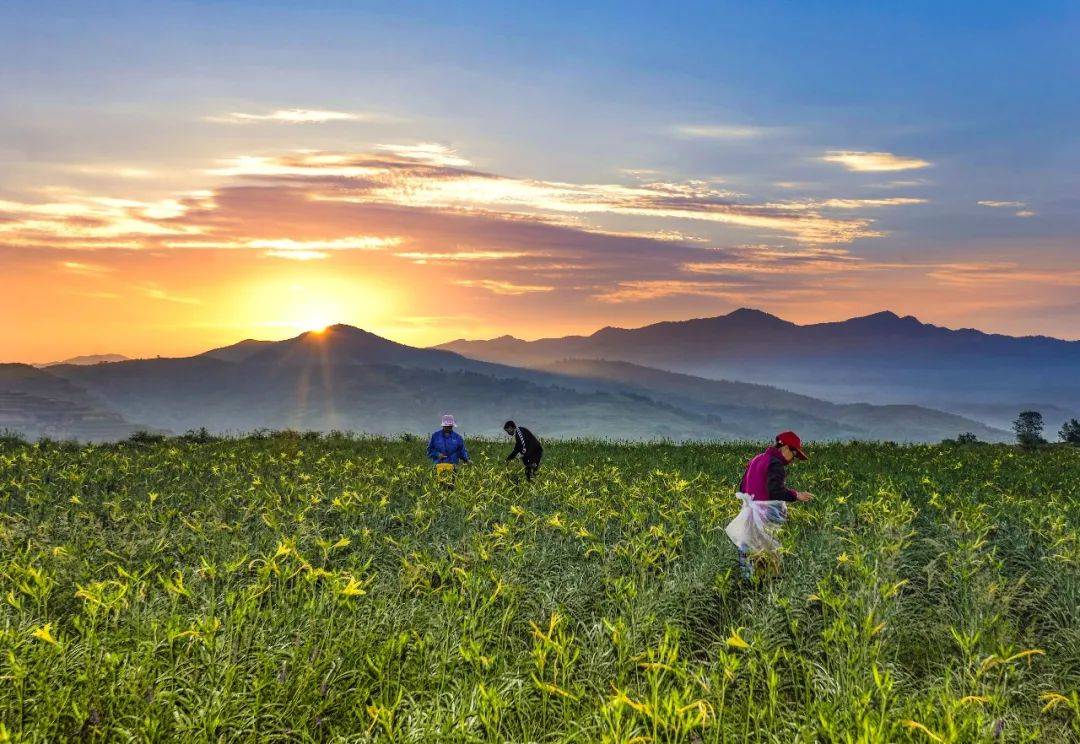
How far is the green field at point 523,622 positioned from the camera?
6.26 meters

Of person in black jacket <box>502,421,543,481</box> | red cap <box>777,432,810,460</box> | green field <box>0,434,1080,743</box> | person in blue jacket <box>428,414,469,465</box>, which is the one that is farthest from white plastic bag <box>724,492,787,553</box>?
person in black jacket <box>502,421,543,481</box>

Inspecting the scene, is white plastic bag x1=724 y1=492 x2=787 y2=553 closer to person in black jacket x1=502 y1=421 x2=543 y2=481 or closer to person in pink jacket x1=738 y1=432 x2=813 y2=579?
person in pink jacket x1=738 y1=432 x2=813 y2=579

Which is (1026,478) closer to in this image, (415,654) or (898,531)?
(898,531)

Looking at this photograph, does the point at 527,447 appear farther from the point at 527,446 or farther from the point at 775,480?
the point at 775,480

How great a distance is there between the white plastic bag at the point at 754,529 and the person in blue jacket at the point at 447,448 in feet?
30.5

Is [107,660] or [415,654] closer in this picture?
[107,660]

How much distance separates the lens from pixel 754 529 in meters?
11.6

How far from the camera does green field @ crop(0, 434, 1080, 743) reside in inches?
247

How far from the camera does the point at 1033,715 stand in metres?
8.07

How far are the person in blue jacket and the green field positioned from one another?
1088 millimetres

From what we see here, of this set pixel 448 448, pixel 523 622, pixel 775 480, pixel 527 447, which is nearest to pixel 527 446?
pixel 527 447

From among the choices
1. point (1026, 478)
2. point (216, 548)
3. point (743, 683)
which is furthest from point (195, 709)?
point (1026, 478)

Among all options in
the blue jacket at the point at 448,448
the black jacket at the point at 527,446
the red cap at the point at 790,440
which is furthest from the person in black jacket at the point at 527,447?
the red cap at the point at 790,440

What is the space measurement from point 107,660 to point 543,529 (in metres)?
7.61
